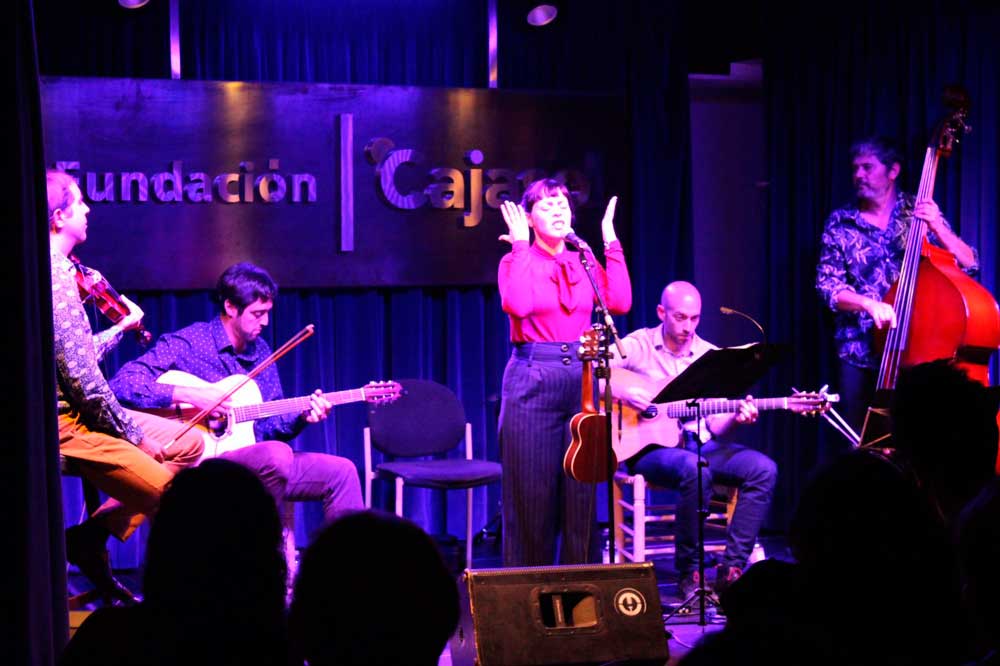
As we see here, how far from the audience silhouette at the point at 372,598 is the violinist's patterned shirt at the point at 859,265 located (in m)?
4.21

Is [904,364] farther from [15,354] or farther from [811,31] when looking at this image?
[15,354]

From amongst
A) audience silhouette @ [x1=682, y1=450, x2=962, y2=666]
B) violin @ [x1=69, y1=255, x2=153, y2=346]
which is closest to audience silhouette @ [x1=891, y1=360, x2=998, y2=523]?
audience silhouette @ [x1=682, y1=450, x2=962, y2=666]

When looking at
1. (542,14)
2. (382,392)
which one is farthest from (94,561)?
(542,14)

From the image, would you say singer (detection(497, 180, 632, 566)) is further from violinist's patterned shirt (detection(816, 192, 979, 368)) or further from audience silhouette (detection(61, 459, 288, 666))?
audience silhouette (detection(61, 459, 288, 666))

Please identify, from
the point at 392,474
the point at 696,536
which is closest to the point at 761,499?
the point at 696,536

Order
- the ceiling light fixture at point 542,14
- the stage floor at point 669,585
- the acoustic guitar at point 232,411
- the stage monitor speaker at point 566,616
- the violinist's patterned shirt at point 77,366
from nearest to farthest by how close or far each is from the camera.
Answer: the stage monitor speaker at point 566,616 < the violinist's patterned shirt at point 77,366 < the stage floor at point 669,585 < the acoustic guitar at point 232,411 < the ceiling light fixture at point 542,14

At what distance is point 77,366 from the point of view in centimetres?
402

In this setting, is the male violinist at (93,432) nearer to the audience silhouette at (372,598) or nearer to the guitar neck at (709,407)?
the guitar neck at (709,407)

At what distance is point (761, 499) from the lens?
4953 millimetres

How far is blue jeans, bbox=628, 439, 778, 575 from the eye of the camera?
4887mm

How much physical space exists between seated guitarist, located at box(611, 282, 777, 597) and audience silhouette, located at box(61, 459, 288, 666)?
10.3 feet

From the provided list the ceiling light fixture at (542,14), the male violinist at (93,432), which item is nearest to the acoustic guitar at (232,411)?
the male violinist at (93,432)

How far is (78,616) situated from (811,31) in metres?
4.91

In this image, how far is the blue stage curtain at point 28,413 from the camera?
262 cm
